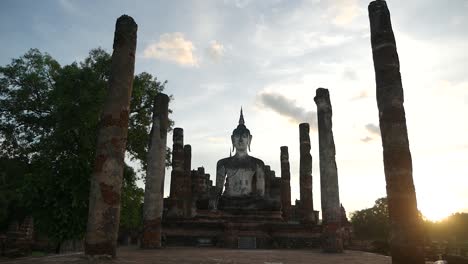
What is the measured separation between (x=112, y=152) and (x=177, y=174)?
11.2 meters

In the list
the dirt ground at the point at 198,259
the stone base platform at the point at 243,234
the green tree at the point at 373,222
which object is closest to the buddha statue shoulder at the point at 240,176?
the stone base platform at the point at 243,234

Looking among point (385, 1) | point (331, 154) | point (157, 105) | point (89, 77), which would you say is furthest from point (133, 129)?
point (385, 1)

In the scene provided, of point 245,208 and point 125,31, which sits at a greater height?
point 125,31

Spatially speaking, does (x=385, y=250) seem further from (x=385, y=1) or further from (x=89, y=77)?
(x=89, y=77)

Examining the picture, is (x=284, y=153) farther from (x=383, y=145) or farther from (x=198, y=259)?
(x=198, y=259)

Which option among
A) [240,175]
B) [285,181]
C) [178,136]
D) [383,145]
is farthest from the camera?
[285,181]

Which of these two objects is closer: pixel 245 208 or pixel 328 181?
pixel 328 181

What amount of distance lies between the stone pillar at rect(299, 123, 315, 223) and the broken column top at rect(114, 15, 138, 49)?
10115mm

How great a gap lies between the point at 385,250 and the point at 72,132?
13.8 meters

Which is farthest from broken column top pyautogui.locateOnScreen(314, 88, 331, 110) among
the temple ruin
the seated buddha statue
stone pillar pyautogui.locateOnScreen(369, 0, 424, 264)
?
the seated buddha statue

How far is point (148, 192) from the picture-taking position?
40.8 feet

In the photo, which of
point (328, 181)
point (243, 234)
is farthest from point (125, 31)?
point (243, 234)

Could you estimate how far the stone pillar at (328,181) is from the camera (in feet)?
39.3

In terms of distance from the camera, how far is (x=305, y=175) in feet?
57.6
